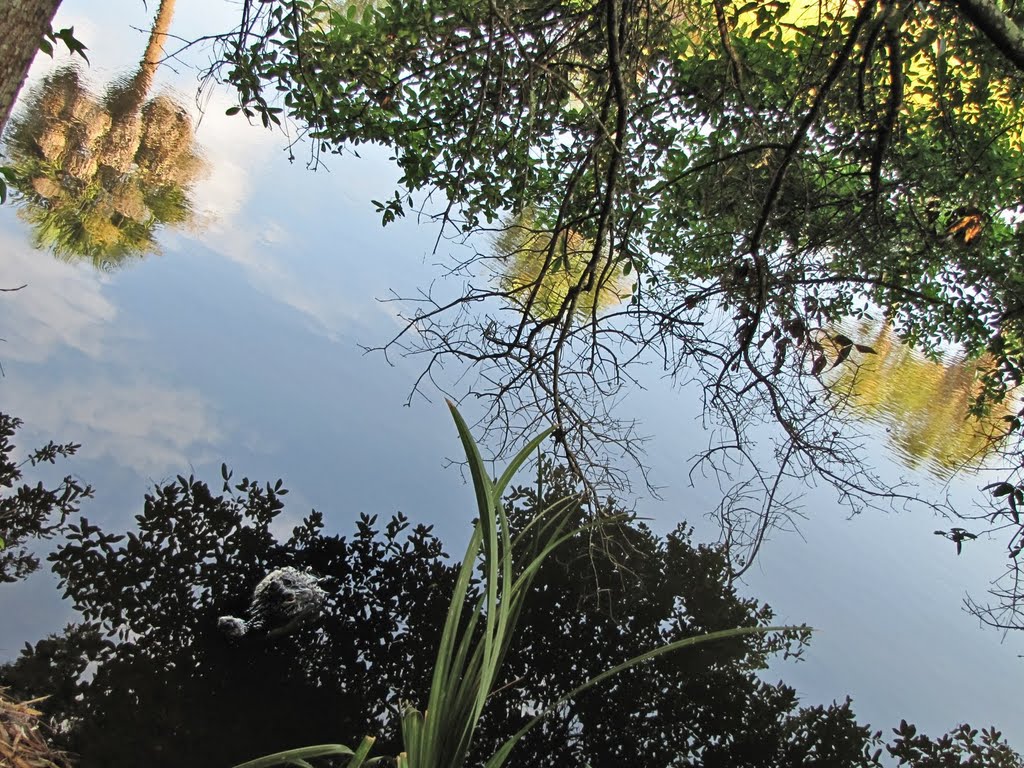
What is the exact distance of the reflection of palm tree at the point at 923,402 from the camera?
4.82 meters

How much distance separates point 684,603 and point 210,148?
7142 mm

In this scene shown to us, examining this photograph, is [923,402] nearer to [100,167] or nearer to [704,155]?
[704,155]

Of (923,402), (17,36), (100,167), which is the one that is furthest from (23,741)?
(923,402)

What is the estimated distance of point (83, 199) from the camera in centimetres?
541

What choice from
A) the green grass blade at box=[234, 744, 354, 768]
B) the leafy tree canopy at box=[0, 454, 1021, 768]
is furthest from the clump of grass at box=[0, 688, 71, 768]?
the green grass blade at box=[234, 744, 354, 768]

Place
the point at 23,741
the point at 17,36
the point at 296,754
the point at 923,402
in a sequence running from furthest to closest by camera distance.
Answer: the point at 923,402
the point at 23,741
the point at 296,754
the point at 17,36

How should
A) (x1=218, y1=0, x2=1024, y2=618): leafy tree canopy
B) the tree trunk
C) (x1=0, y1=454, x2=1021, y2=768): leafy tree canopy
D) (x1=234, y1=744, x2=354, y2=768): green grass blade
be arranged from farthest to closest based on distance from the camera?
(x1=0, y1=454, x2=1021, y2=768): leafy tree canopy < (x1=218, y1=0, x2=1024, y2=618): leafy tree canopy < (x1=234, y1=744, x2=354, y2=768): green grass blade < the tree trunk

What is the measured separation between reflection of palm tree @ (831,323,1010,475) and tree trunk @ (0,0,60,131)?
4351mm

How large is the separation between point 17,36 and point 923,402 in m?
6.64

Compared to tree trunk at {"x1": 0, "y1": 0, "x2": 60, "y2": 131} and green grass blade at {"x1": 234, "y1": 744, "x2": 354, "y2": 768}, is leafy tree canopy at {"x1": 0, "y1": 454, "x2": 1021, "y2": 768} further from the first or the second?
tree trunk at {"x1": 0, "y1": 0, "x2": 60, "y2": 131}

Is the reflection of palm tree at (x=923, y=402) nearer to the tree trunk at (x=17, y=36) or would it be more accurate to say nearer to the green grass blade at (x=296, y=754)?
the green grass blade at (x=296, y=754)

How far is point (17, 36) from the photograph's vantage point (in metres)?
0.79

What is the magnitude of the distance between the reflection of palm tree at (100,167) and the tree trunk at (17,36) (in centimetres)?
396

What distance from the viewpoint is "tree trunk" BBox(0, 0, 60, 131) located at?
2.55 feet
